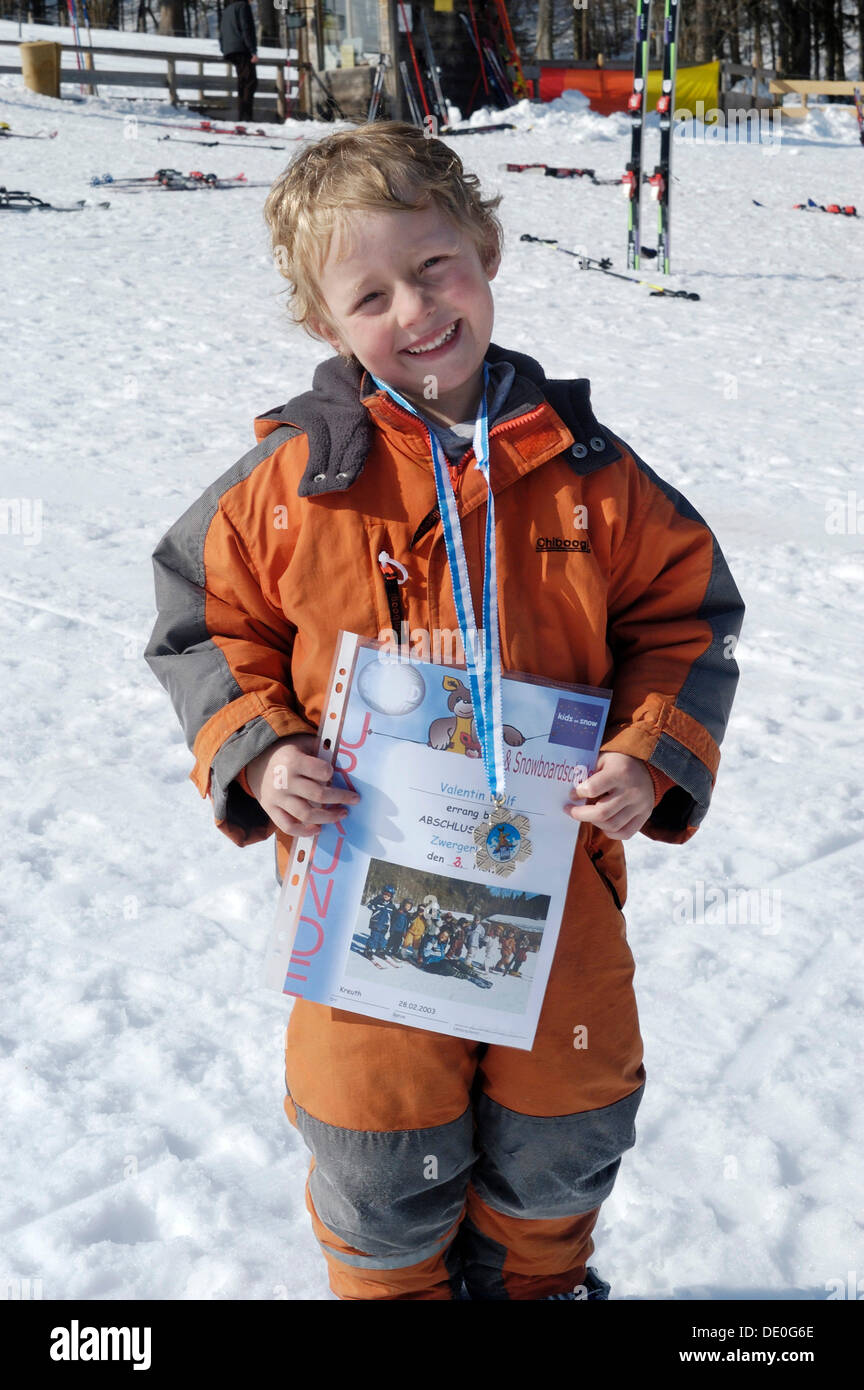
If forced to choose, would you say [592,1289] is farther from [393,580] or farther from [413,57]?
[413,57]

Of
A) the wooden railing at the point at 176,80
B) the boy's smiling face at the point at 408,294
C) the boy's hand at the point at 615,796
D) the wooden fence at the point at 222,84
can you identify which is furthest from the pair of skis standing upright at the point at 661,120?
the wooden railing at the point at 176,80

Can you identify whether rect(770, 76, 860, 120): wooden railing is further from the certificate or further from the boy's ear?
the certificate

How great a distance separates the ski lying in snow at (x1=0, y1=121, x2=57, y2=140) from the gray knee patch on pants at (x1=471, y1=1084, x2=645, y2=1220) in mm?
16235

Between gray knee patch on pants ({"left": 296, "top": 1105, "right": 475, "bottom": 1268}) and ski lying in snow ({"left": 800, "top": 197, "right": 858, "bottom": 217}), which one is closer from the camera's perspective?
gray knee patch on pants ({"left": 296, "top": 1105, "right": 475, "bottom": 1268})

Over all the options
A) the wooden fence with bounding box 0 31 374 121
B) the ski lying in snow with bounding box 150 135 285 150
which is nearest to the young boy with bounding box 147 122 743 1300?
the ski lying in snow with bounding box 150 135 285 150

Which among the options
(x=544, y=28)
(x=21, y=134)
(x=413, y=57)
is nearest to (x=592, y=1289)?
(x=21, y=134)

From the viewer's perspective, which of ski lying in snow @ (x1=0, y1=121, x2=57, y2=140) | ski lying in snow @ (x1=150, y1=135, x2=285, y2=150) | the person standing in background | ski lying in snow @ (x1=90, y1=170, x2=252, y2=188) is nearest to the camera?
ski lying in snow @ (x1=90, y1=170, x2=252, y2=188)

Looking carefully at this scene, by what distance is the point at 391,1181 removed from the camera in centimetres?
154

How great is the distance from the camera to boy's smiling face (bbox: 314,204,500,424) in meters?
1.46
